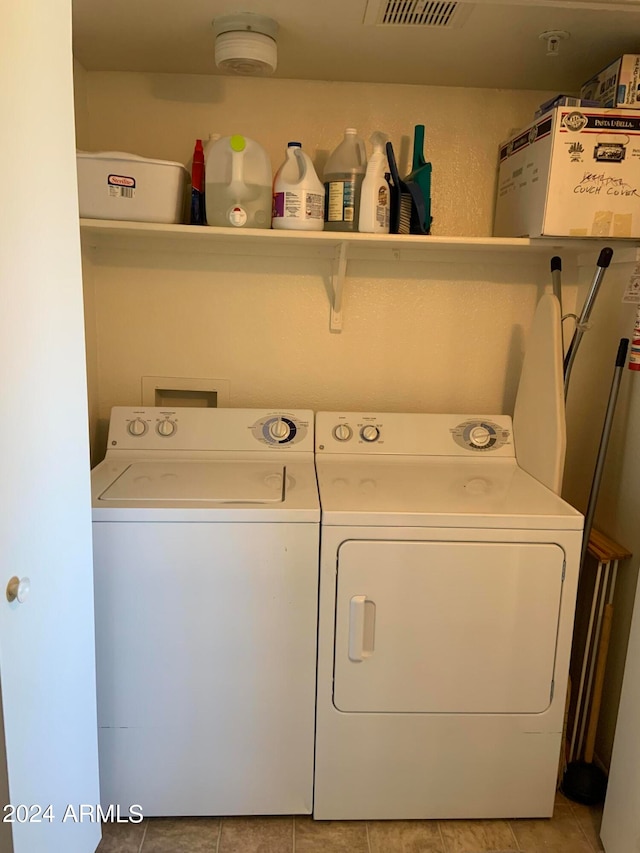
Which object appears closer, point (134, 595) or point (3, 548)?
point (3, 548)

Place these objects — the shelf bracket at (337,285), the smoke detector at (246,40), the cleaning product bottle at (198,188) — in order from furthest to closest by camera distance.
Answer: the shelf bracket at (337,285)
the cleaning product bottle at (198,188)
the smoke detector at (246,40)

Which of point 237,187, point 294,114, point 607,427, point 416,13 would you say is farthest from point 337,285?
point 607,427

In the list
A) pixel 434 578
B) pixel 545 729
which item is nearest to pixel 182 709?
pixel 434 578

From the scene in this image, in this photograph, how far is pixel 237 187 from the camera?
1884 millimetres

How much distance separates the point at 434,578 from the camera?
166 centimetres

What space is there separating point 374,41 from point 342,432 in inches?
44.6

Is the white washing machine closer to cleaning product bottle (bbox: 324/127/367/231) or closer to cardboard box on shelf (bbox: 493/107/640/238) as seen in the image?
cleaning product bottle (bbox: 324/127/367/231)

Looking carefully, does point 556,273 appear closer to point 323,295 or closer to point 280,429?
point 323,295

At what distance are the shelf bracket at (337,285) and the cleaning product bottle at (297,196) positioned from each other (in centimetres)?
15

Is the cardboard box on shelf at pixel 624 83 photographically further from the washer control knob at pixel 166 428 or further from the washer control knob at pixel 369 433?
the washer control knob at pixel 166 428

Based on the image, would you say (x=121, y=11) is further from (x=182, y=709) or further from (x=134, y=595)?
(x=182, y=709)

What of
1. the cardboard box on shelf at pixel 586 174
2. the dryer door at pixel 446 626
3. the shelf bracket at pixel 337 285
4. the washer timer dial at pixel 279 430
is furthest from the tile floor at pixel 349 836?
the cardboard box on shelf at pixel 586 174

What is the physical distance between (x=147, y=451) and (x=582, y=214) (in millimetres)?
1454

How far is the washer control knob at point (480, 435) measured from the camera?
2137 millimetres
